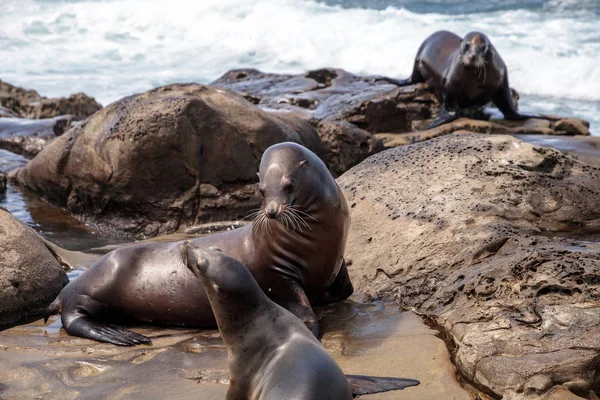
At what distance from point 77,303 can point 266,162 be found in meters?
1.42

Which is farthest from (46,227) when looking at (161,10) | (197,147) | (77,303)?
(161,10)

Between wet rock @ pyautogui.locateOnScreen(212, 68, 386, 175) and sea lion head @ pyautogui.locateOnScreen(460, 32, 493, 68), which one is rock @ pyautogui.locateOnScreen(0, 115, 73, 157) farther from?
sea lion head @ pyautogui.locateOnScreen(460, 32, 493, 68)

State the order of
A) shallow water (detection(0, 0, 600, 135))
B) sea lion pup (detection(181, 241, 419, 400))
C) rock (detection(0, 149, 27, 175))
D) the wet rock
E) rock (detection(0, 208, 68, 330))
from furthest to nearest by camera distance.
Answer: shallow water (detection(0, 0, 600, 135)) → rock (detection(0, 149, 27, 175)) → the wet rock → rock (detection(0, 208, 68, 330)) → sea lion pup (detection(181, 241, 419, 400))

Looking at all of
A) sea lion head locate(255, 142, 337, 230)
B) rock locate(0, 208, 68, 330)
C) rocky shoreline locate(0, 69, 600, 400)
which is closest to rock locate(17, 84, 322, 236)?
rocky shoreline locate(0, 69, 600, 400)

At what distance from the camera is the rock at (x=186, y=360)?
12.7ft

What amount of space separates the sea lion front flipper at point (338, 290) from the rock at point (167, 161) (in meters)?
3.70

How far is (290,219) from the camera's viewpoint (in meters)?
4.73

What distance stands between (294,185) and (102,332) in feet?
4.51

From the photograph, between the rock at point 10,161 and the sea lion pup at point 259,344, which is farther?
the rock at point 10,161

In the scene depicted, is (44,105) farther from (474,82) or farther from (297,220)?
(297,220)

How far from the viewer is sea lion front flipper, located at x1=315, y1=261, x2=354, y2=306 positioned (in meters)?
5.06

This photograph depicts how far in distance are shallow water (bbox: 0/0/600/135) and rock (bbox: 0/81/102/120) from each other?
5.91 metres

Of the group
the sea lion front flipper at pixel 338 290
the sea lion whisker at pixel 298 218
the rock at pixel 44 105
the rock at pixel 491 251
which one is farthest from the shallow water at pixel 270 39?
the sea lion whisker at pixel 298 218

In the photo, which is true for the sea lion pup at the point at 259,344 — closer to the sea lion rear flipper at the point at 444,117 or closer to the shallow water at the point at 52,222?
the shallow water at the point at 52,222
